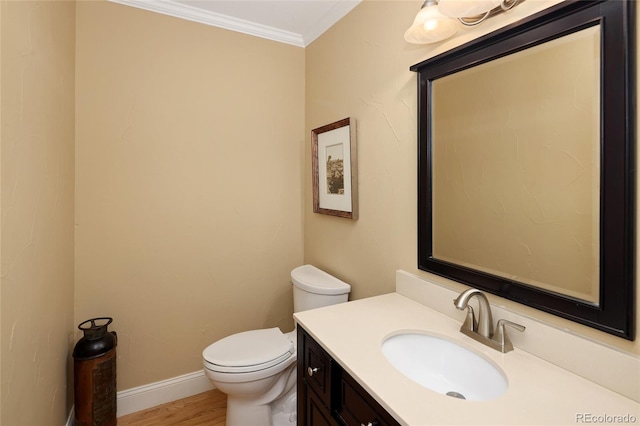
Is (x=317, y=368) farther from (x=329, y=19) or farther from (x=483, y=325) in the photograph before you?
(x=329, y=19)

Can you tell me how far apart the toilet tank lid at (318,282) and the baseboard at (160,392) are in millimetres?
934

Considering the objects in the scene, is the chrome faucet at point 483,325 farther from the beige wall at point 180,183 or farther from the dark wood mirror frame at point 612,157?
the beige wall at point 180,183

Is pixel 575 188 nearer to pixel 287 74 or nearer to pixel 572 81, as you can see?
pixel 572 81

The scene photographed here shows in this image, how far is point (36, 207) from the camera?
1.22 meters

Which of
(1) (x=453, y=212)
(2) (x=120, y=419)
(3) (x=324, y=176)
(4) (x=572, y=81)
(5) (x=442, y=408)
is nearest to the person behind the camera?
(5) (x=442, y=408)

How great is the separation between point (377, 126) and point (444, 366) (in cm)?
110

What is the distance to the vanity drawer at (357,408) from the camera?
0.83 meters

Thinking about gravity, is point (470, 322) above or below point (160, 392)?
above

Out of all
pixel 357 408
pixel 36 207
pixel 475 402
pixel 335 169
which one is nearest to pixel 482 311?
pixel 475 402

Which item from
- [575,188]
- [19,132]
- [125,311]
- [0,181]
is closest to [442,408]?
[575,188]

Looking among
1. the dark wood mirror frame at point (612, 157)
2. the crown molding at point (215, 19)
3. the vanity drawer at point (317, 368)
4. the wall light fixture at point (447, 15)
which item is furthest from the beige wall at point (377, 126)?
the vanity drawer at point (317, 368)

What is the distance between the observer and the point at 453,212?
1282 mm

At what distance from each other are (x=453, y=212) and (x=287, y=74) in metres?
1.62

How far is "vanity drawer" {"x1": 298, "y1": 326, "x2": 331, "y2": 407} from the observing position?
42.0 inches
